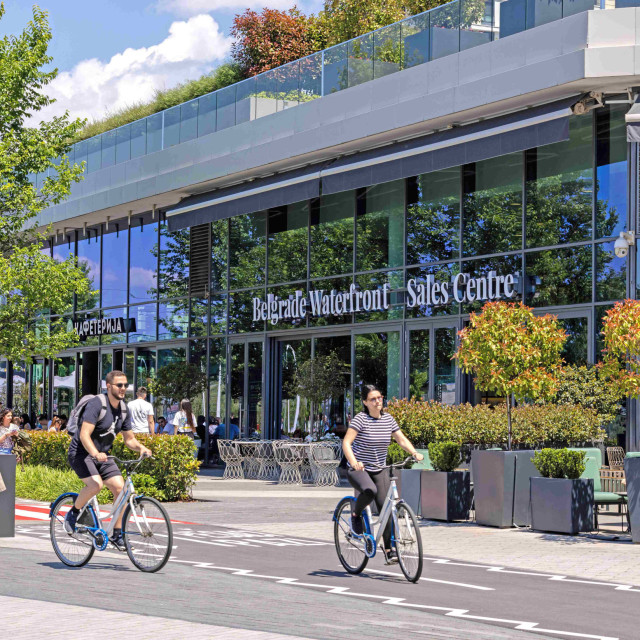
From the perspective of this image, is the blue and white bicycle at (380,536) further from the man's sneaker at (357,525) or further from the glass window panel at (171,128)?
the glass window panel at (171,128)

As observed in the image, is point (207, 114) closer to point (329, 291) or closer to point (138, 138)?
point (138, 138)

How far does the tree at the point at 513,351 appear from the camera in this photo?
1523 centimetres

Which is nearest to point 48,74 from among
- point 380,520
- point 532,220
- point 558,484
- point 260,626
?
point 532,220

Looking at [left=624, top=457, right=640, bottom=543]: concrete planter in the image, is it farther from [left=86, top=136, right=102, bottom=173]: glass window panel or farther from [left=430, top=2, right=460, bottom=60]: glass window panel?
[left=86, top=136, right=102, bottom=173]: glass window panel

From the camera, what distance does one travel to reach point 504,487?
14.9 metres

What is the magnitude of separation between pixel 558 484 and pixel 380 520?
15.3 feet

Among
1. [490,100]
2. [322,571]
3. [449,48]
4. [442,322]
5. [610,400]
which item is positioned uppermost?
[449,48]

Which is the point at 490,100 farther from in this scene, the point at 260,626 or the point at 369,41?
the point at 260,626

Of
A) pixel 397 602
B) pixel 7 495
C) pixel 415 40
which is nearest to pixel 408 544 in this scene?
pixel 397 602

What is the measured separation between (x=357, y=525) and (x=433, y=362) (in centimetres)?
1311

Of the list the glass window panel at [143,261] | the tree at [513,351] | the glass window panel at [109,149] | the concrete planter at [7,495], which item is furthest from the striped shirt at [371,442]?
the glass window panel at [109,149]

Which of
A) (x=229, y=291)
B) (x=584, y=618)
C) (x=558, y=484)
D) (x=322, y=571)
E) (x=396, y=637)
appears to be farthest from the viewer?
(x=229, y=291)

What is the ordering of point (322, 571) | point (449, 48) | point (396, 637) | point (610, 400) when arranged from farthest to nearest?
1. point (449, 48)
2. point (610, 400)
3. point (322, 571)
4. point (396, 637)

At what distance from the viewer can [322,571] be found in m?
10.7
